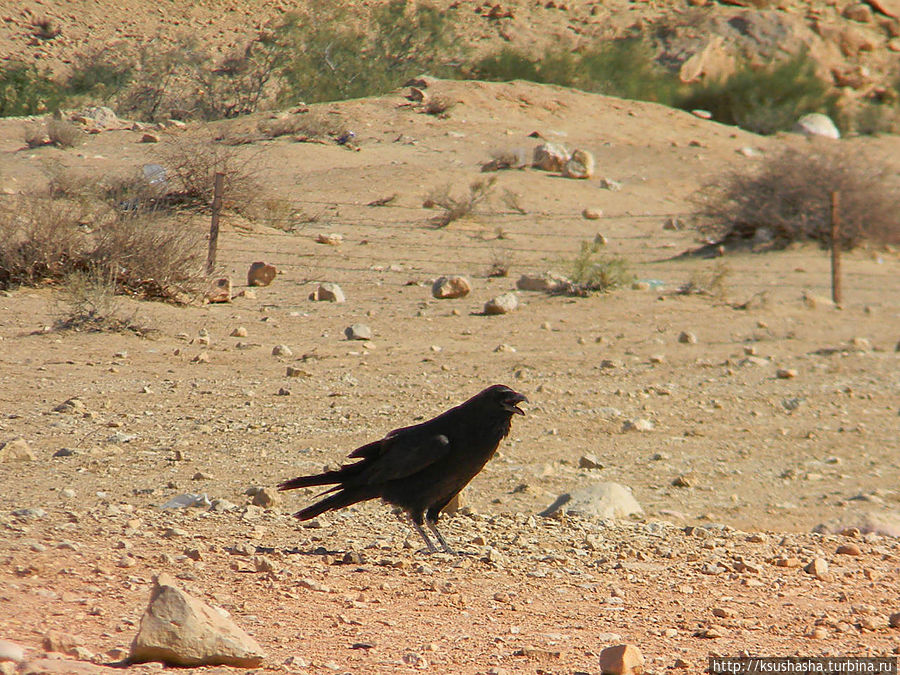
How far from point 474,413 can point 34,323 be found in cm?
699

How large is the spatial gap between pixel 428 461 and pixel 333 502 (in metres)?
0.49

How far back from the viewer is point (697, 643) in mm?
3658

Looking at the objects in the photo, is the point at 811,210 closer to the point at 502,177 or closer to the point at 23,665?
the point at 502,177

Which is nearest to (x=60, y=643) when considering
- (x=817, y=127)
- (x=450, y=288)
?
(x=450, y=288)

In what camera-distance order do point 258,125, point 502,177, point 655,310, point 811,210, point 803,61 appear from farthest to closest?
point 803,61 < point 258,125 < point 502,177 < point 811,210 < point 655,310

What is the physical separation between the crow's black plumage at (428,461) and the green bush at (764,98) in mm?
28684

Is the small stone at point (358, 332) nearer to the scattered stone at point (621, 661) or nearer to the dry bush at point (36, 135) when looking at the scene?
the scattered stone at point (621, 661)

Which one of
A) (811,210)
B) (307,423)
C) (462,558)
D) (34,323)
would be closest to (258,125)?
(811,210)

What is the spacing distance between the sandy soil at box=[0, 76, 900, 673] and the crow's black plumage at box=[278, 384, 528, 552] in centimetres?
28

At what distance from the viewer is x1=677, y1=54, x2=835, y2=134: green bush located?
31.6m

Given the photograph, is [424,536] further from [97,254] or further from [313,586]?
[97,254]

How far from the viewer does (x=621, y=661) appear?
3.12 metres

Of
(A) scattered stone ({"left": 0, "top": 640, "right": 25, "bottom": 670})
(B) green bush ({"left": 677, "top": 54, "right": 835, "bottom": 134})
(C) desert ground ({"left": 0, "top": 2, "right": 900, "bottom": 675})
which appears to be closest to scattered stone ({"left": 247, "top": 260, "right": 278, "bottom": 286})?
(C) desert ground ({"left": 0, "top": 2, "right": 900, "bottom": 675})

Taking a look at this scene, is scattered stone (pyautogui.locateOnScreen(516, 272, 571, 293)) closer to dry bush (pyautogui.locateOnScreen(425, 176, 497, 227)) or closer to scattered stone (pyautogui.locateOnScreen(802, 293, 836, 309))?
scattered stone (pyautogui.locateOnScreen(802, 293, 836, 309))
